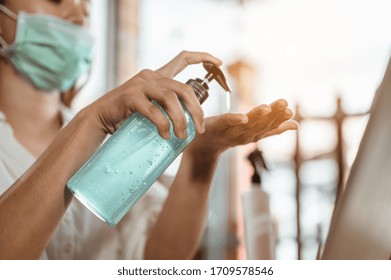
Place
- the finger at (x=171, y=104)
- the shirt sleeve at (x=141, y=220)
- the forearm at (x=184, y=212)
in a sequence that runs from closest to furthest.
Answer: the finger at (x=171, y=104) < the forearm at (x=184, y=212) < the shirt sleeve at (x=141, y=220)

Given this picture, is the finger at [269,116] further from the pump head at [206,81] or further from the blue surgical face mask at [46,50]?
the blue surgical face mask at [46,50]

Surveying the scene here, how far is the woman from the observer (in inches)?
22.2

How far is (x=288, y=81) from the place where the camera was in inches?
38.1

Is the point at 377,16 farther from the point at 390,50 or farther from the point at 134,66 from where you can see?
the point at 134,66

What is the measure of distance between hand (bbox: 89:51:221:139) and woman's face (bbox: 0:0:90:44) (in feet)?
1.22

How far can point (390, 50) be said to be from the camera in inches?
35.1

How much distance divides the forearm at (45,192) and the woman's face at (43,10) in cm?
36

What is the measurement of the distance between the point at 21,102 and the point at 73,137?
0.35 metres

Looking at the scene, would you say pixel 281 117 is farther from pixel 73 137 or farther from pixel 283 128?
pixel 73 137

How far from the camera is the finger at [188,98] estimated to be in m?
0.54

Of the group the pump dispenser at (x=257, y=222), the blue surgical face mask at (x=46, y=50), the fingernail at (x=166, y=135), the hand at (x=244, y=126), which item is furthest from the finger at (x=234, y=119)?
the blue surgical face mask at (x=46, y=50)

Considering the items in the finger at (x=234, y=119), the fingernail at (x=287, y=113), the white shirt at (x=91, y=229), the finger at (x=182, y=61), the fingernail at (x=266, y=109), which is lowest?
the white shirt at (x=91, y=229)

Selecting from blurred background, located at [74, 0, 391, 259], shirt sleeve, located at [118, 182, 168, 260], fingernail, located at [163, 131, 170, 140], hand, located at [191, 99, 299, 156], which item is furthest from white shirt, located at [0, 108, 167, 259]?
fingernail, located at [163, 131, 170, 140]

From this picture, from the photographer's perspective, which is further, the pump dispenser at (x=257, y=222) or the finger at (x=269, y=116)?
the pump dispenser at (x=257, y=222)
